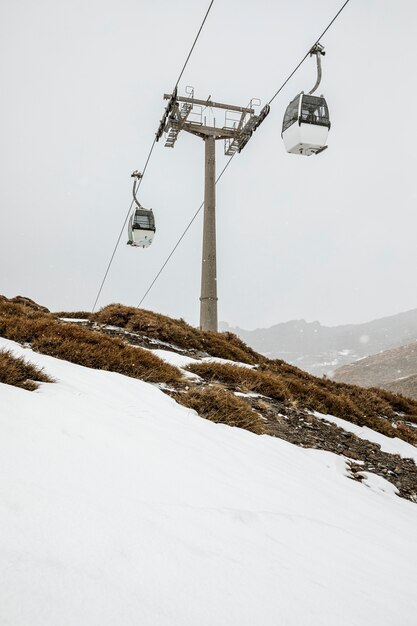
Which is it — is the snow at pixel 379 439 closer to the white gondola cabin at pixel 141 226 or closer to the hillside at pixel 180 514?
the hillside at pixel 180 514

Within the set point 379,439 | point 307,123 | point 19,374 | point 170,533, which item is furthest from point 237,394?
point 307,123

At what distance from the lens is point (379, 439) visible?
764 centimetres

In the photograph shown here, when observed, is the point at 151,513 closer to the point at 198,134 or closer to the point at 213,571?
the point at 213,571

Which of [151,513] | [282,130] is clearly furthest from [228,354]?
[151,513]

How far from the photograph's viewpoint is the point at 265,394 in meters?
7.66

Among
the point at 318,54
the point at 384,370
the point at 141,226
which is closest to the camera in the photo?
the point at 318,54

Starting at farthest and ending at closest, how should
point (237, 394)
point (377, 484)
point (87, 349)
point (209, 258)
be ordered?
point (209, 258) < point (237, 394) < point (87, 349) < point (377, 484)

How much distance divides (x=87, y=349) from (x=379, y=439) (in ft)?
19.2

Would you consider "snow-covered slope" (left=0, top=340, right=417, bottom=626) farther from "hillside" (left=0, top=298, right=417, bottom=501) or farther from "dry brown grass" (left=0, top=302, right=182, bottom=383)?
"dry brown grass" (left=0, top=302, right=182, bottom=383)

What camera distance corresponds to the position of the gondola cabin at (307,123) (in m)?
8.86

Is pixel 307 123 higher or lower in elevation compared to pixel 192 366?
higher

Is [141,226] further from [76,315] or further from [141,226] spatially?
[76,315]

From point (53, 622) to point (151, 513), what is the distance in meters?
0.92

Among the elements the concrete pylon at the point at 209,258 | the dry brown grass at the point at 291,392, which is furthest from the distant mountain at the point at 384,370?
the dry brown grass at the point at 291,392
